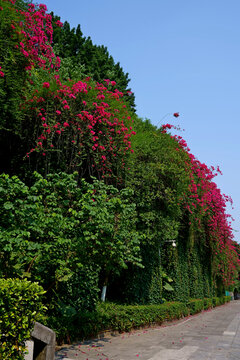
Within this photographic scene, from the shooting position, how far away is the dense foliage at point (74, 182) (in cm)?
693

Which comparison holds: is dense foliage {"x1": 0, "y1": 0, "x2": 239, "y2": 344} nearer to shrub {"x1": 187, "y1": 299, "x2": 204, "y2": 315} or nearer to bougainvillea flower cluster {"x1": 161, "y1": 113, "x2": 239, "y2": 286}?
bougainvillea flower cluster {"x1": 161, "y1": 113, "x2": 239, "y2": 286}

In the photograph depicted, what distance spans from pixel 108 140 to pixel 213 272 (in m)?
21.5

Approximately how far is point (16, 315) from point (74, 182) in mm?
3594

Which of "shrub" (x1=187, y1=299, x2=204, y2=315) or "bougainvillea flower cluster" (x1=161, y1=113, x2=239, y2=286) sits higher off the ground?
"bougainvillea flower cluster" (x1=161, y1=113, x2=239, y2=286)

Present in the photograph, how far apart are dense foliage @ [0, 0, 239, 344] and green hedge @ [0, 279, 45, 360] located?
158cm

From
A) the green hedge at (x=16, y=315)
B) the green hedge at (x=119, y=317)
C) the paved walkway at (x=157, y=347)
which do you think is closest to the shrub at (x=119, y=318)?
the green hedge at (x=119, y=317)

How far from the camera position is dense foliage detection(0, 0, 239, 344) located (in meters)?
6.93

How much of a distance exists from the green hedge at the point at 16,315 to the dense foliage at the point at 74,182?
158cm

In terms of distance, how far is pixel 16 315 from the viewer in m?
4.32

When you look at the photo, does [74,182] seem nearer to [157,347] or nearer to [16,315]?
[16,315]

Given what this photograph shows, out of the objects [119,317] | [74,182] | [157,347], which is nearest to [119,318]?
[119,317]

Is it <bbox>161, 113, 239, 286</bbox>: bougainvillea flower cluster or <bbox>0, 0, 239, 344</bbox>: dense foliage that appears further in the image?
<bbox>161, 113, 239, 286</bbox>: bougainvillea flower cluster

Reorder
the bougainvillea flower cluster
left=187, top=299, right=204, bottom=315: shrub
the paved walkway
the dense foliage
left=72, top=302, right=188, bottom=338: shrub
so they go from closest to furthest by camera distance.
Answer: the dense foliage
the paved walkway
left=72, top=302, right=188, bottom=338: shrub
the bougainvillea flower cluster
left=187, top=299, right=204, bottom=315: shrub

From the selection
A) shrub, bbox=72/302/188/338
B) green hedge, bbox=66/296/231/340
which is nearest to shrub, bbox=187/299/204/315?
green hedge, bbox=66/296/231/340
